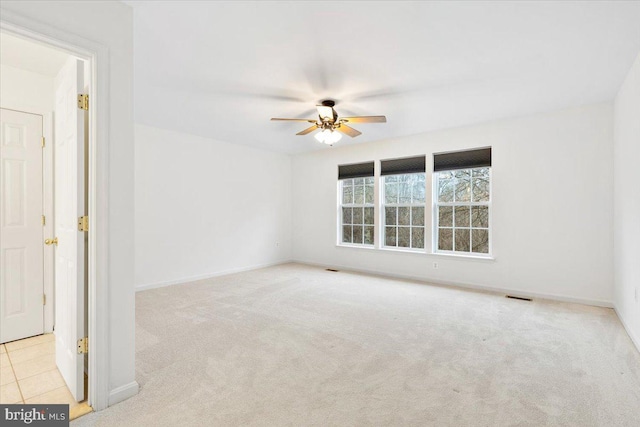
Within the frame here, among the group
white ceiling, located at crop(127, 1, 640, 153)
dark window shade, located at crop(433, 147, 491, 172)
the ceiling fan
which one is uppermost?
white ceiling, located at crop(127, 1, 640, 153)

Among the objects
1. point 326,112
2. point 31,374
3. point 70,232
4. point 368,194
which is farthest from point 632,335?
point 31,374

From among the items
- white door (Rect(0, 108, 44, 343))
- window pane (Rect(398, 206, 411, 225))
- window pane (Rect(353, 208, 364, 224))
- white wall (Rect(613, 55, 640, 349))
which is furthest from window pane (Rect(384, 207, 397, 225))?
white door (Rect(0, 108, 44, 343))

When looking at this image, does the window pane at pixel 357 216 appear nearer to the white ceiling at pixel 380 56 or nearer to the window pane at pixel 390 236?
the window pane at pixel 390 236

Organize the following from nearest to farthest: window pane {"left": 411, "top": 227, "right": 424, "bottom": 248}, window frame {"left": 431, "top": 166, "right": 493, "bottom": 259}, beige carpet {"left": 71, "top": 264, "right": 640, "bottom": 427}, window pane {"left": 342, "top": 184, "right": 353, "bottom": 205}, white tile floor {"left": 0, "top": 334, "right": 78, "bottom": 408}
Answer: beige carpet {"left": 71, "top": 264, "right": 640, "bottom": 427} → white tile floor {"left": 0, "top": 334, "right": 78, "bottom": 408} → window frame {"left": 431, "top": 166, "right": 493, "bottom": 259} → window pane {"left": 411, "top": 227, "right": 424, "bottom": 248} → window pane {"left": 342, "top": 184, "right": 353, "bottom": 205}

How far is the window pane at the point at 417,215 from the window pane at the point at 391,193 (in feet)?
1.34

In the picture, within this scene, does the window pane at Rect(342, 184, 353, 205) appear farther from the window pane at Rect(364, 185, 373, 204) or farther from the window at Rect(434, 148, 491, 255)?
the window at Rect(434, 148, 491, 255)

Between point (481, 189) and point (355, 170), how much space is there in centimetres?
236

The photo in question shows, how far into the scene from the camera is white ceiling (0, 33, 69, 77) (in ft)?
7.73

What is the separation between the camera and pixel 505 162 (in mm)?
4445

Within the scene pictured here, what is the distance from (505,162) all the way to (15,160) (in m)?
5.91

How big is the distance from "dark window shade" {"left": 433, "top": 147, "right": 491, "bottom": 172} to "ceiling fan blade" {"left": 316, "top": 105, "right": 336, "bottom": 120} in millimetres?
2426

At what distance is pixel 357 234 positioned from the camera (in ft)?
20.4

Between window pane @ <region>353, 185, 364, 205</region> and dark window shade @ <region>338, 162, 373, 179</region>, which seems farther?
window pane @ <region>353, 185, 364, 205</region>

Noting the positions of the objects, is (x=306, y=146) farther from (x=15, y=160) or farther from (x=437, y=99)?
A: (x=15, y=160)
